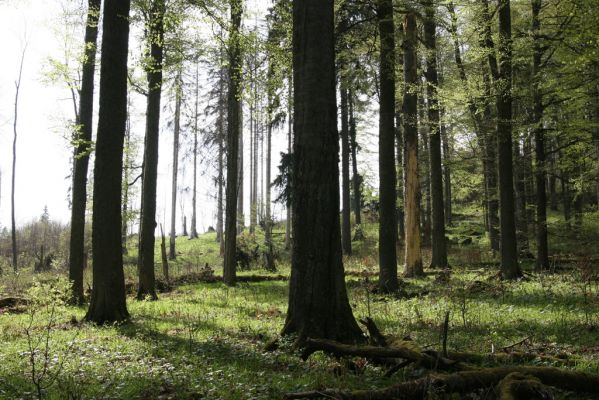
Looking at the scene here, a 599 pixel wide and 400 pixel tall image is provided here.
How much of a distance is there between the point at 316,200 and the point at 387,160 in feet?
19.5

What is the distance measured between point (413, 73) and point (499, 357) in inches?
475

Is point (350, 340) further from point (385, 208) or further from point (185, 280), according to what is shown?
point (185, 280)

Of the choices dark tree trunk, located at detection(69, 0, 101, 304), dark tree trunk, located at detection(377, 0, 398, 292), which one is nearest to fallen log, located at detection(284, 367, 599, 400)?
dark tree trunk, located at detection(377, 0, 398, 292)

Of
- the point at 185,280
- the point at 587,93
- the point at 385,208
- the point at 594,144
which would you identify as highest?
the point at 587,93

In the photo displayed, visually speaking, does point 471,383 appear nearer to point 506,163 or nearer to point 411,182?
point 506,163

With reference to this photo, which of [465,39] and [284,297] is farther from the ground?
[465,39]

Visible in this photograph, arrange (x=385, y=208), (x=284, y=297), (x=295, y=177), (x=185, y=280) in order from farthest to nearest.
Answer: (x=185, y=280), (x=284, y=297), (x=385, y=208), (x=295, y=177)

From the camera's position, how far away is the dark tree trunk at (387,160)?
37.9 feet

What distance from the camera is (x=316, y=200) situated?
6105 mm

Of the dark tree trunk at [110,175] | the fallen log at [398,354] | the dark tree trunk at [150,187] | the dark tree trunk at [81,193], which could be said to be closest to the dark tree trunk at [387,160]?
the dark tree trunk at [110,175]

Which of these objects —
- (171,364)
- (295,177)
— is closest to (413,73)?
(295,177)

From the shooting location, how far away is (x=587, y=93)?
1296 centimetres

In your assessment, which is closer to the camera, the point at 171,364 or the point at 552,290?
the point at 171,364

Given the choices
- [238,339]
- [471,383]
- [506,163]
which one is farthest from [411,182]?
[471,383]
